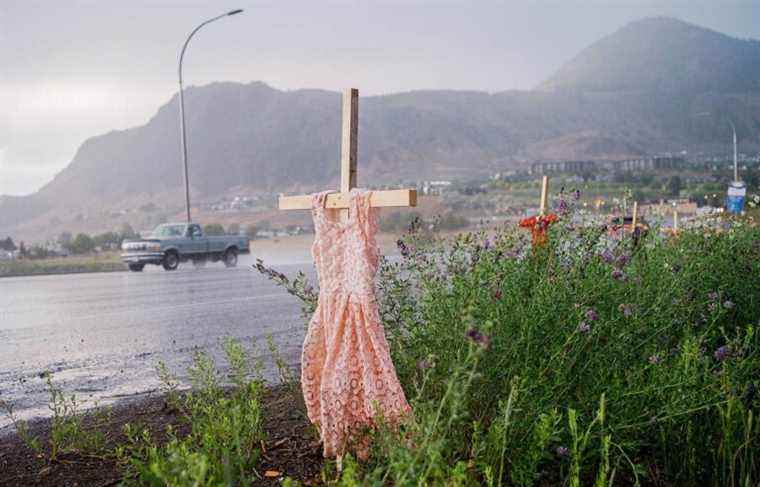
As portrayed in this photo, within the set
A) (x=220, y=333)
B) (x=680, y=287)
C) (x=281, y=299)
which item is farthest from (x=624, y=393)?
(x=281, y=299)

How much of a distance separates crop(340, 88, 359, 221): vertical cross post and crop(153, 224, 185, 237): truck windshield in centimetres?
2387

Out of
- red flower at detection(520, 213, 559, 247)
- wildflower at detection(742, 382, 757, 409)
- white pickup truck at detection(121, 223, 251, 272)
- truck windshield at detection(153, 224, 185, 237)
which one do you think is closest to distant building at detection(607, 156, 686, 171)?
white pickup truck at detection(121, 223, 251, 272)

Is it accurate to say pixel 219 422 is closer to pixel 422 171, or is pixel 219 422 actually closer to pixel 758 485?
pixel 758 485

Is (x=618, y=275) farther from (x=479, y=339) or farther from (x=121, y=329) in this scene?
(x=121, y=329)

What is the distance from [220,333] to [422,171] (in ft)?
528

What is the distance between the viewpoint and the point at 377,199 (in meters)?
4.18

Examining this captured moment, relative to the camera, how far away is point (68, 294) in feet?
58.4

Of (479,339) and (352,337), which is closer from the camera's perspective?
(479,339)

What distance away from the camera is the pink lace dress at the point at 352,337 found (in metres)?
4.20

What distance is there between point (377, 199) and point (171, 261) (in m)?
24.2

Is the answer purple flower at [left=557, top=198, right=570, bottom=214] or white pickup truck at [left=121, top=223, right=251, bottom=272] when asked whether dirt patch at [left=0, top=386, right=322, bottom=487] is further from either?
white pickup truck at [left=121, top=223, right=251, bottom=272]

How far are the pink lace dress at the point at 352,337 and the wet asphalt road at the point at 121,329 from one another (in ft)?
10.3

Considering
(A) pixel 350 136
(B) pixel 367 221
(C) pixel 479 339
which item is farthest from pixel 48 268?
(C) pixel 479 339

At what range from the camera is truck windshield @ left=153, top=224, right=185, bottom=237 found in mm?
27578
